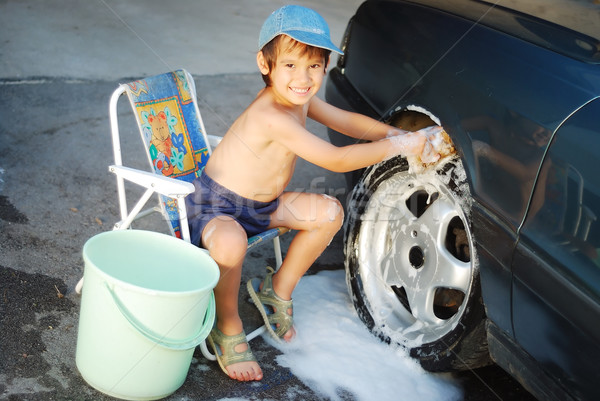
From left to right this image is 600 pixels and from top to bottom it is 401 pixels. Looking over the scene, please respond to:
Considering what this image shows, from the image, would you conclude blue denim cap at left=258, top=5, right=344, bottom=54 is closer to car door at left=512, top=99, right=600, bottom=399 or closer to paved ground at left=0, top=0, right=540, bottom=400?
car door at left=512, top=99, right=600, bottom=399

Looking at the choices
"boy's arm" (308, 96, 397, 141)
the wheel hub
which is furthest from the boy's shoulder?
the wheel hub

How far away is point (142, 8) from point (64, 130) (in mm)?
3093

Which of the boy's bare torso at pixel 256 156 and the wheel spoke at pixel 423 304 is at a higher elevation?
the boy's bare torso at pixel 256 156

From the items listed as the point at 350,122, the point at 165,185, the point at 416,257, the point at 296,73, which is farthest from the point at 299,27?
the point at 416,257

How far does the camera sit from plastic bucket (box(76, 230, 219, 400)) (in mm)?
2127

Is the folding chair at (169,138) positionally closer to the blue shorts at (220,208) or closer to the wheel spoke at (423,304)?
the blue shorts at (220,208)

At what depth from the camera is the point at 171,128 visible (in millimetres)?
2949

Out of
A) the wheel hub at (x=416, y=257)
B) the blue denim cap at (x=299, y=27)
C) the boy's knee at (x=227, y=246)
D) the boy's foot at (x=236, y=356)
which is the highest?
the blue denim cap at (x=299, y=27)

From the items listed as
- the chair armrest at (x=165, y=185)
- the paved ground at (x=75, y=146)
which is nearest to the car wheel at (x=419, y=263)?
the paved ground at (x=75, y=146)

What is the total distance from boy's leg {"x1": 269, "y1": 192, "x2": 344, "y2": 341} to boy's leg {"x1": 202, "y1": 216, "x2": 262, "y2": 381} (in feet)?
0.91

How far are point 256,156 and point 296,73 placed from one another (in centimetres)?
38

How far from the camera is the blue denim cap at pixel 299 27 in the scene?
2422 mm

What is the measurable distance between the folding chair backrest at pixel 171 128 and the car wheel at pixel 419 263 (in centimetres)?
76

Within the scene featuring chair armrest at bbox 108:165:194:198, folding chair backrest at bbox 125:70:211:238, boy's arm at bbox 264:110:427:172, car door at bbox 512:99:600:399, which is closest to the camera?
car door at bbox 512:99:600:399
